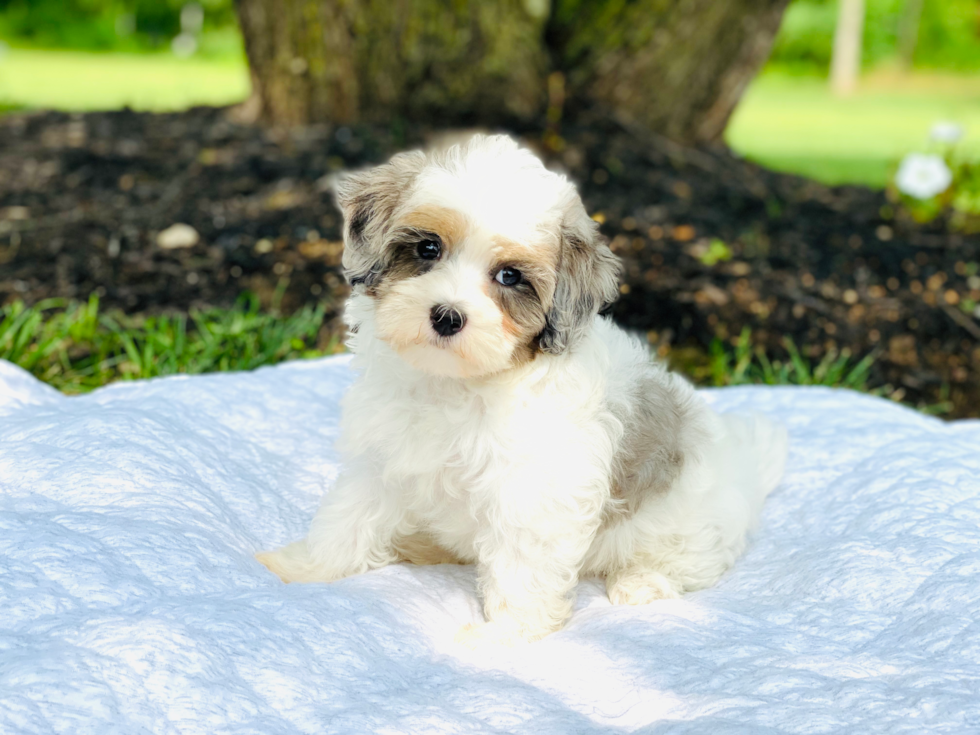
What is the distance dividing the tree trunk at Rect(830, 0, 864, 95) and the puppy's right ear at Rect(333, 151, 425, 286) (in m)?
19.3

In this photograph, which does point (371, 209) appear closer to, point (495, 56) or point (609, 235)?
point (609, 235)

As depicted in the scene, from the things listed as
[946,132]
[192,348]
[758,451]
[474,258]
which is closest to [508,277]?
[474,258]

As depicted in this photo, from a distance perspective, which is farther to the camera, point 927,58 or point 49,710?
point 927,58

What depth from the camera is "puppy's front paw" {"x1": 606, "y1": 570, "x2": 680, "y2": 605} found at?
3125mm

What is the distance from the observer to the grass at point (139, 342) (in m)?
4.63

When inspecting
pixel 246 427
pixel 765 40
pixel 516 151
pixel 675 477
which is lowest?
pixel 246 427

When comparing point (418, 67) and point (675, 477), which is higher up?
A: point (418, 67)

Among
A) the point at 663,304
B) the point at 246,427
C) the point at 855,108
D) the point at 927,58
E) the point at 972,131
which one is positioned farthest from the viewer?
the point at 927,58

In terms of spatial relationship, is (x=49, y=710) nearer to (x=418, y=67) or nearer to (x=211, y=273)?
(x=211, y=273)

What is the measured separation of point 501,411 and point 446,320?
40cm

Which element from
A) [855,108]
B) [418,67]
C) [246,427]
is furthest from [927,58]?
[246,427]

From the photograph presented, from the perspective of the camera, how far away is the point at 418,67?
23.5ft

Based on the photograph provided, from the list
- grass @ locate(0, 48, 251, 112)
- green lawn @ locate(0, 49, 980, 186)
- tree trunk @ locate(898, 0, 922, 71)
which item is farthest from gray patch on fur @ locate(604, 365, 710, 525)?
tree trunk @ locate(898, 0, 922, 71)

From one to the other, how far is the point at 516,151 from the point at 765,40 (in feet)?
18.0
